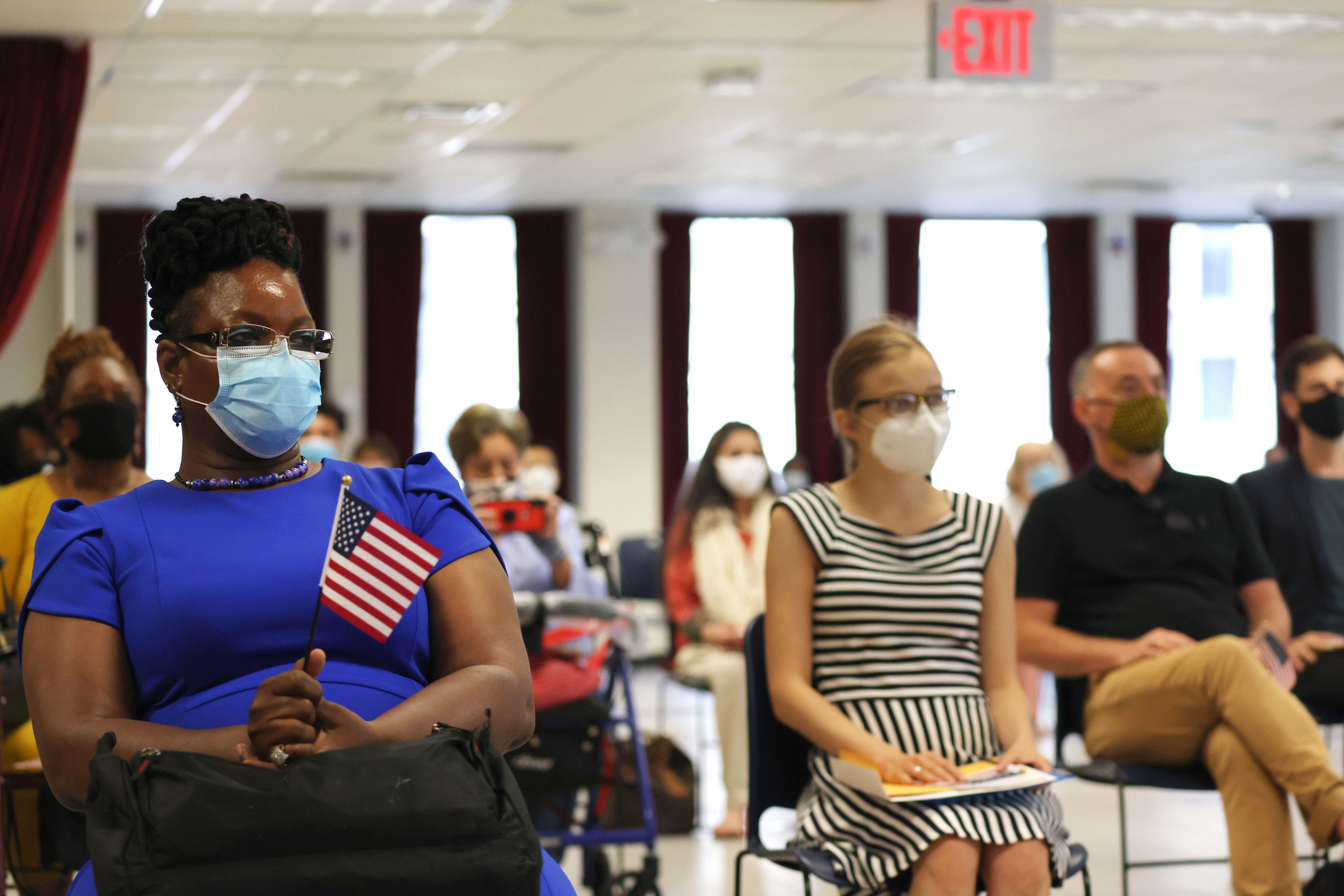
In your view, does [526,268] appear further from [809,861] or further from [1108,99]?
[809,861]

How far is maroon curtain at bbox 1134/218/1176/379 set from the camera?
1325 centimetres

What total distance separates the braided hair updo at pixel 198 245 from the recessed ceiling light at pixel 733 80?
6.25 meters

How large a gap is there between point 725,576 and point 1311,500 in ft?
7.23

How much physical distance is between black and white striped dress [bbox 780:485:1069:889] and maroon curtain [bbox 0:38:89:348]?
17.9 ft

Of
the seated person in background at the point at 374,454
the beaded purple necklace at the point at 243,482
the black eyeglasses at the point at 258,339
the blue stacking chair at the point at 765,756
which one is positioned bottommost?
the blue stacking chair at the point at 765,756

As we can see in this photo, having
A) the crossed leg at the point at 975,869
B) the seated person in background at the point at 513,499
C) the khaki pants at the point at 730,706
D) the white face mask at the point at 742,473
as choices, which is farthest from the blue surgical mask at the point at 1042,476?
the crossed leg at the point at 975,869

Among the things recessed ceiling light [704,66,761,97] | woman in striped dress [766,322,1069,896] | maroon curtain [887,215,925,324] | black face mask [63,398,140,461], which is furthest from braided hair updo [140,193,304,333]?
maroon curtain [887,215,925,324]

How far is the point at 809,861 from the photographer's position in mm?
2684

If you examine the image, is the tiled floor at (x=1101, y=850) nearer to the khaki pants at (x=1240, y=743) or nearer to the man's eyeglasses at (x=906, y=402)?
the khaki pants at (x=1240, y=743)

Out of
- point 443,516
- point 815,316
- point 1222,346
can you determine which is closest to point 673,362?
point 815,316

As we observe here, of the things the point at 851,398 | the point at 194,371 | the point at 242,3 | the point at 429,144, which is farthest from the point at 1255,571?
the point at 429,144

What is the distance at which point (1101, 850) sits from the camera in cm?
508

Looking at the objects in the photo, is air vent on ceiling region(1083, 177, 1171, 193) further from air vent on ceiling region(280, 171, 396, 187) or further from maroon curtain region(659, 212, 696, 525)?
air vent on ceiling region(280, 171, 396, 187)

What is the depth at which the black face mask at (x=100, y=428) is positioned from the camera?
3.28 m
